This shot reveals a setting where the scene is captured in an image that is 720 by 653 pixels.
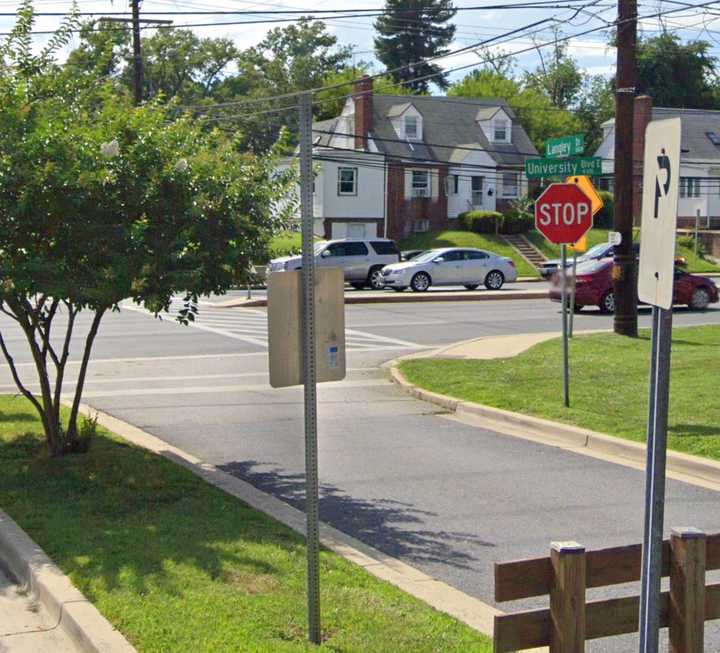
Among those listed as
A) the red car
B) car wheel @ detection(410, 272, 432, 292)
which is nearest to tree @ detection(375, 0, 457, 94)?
car wheel @ detection(410, 272, 432, 292)

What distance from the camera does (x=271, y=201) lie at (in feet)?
32.1

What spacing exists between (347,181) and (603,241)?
518 inches

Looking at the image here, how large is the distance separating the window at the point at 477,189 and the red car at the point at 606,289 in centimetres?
2917

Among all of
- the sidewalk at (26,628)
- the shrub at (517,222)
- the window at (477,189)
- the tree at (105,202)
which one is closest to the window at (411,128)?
the window at (477,189)

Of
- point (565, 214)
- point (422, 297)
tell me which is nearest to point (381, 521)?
point (565, 214)

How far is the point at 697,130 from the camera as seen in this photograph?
220 feet

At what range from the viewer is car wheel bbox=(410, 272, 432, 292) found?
120 feet

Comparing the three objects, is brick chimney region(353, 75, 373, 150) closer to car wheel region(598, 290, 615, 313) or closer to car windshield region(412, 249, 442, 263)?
car windshield region(412, 249, 442, 263)

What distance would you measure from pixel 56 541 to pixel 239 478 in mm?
2835

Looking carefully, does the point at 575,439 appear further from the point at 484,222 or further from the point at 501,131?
the point at 501,131

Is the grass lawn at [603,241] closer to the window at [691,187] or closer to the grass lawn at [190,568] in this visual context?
the window at [691,187]

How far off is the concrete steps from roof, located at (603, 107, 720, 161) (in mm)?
13831

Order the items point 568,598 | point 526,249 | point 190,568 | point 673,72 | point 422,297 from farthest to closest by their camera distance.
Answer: point 673,72
point 526,249
point 422,297
point 190,568
point 568,598

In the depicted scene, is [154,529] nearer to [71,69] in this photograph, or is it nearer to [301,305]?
[301,305]
